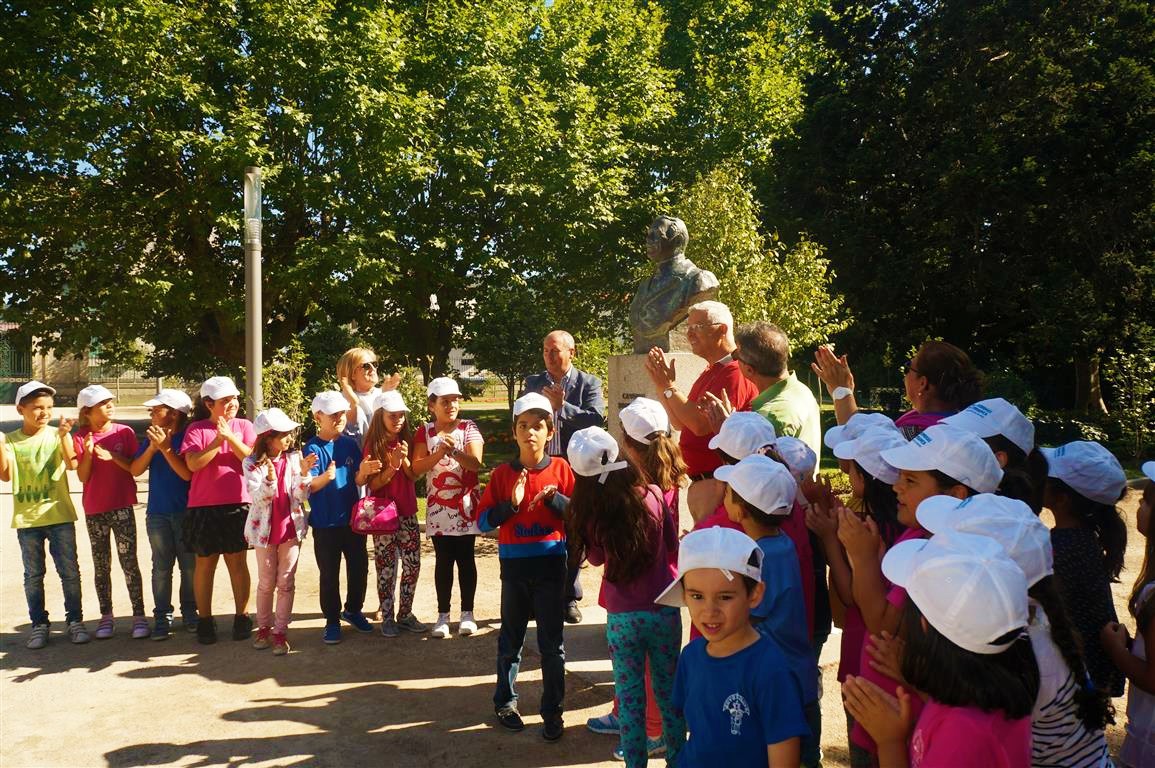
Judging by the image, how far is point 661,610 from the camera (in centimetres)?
390

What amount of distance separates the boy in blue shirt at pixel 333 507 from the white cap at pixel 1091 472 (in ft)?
13.9

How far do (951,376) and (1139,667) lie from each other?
66.7 inches

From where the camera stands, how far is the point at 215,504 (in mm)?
6105

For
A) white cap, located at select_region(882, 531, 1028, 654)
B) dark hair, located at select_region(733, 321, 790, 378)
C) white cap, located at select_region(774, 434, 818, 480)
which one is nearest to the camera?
white cap, located at select_region(882, 531, 1028, 654)

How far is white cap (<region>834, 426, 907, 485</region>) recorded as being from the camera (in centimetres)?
332

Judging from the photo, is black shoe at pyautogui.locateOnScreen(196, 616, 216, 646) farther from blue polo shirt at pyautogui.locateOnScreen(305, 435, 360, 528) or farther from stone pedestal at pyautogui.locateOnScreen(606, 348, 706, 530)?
stone pedestal at pyautogui.locateOnScreen(606, 348, 706, 530)

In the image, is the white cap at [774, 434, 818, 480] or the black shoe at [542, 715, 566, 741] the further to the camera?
the black shoe at [542, 715, 566, 741]

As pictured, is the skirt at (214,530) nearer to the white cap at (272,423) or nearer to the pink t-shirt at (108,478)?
the white cap at (272,423)


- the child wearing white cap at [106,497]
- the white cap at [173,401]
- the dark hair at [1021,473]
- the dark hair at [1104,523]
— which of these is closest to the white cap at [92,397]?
the child wearing white cap at [106,497]

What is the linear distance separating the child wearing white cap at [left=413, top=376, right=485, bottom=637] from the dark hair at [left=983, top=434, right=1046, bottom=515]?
11.0ft

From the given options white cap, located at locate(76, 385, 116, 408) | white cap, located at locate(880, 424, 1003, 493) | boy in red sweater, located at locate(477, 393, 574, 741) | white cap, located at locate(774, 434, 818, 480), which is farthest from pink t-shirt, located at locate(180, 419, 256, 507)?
white cap, located at locate(880, 424, 1003, 493)

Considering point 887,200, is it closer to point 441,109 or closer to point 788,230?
point 788,230

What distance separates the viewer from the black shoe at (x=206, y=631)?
6.11 metres

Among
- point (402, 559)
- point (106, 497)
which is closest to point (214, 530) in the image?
point (106, 497)
